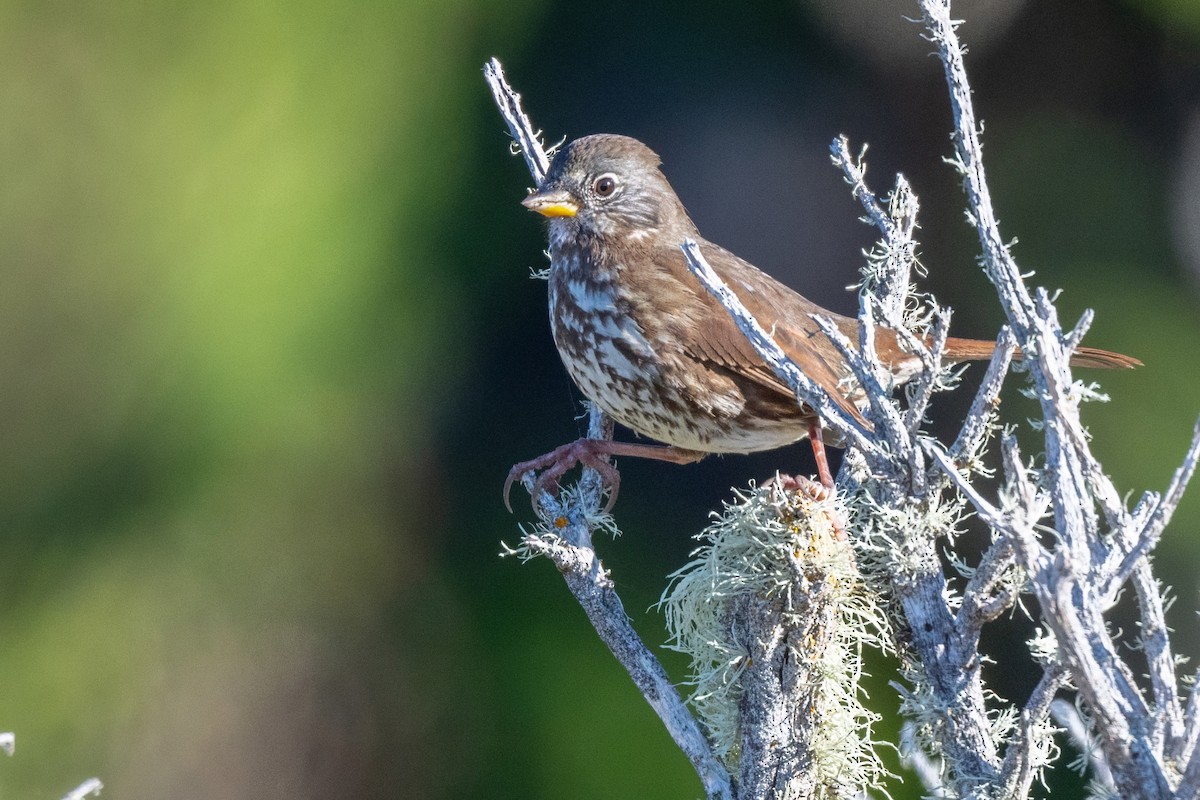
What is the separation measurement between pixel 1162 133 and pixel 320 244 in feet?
9.04

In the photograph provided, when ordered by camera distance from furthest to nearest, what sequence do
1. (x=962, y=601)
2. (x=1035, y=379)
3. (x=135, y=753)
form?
1. (x=135, y=753)
2. (x=962, y=601)
3. (x=1035, y=379)

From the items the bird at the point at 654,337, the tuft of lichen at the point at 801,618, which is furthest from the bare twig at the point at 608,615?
the bird at the point at 654,337

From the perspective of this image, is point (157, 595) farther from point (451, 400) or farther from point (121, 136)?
point (121, 136)

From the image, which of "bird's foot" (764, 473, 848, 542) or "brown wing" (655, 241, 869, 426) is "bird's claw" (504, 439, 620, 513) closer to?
"brown wing" (655, 241, 869, 426)

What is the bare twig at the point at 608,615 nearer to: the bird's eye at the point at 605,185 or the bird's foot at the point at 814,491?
the bird's foot at the point at 814,491

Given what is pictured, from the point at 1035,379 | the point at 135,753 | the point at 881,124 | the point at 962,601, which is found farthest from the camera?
the point at 881,124

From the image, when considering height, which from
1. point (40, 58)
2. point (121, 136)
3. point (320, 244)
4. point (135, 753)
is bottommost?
point (135, 753)

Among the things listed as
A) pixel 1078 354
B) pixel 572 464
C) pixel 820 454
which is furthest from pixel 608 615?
pixel 1078 354

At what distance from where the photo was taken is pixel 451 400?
4.32 meters

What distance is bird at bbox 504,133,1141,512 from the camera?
2.68 meters

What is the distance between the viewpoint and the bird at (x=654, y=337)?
8.78ft

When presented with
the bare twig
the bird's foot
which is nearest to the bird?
the bare twig

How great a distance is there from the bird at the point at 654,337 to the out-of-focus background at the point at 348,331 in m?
1.16

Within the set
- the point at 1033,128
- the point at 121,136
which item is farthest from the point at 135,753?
the point at 1033,128
